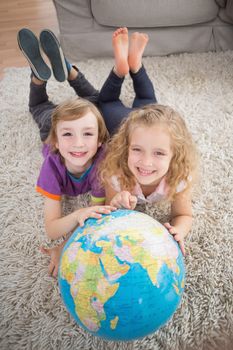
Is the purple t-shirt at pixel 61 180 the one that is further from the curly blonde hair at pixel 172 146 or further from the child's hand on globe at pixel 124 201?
the child's hand on globe at pixel 124 201

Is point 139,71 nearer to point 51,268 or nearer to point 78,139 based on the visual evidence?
point 78,139

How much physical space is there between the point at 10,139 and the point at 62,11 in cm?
101

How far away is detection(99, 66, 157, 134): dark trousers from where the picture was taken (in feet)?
5.51

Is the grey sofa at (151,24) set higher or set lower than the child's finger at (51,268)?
higher

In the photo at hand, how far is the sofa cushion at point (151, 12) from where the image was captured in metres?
2.09

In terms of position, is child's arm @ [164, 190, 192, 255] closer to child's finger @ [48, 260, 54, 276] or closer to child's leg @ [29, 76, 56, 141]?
child's finger @ [48, 260, 54, 276]

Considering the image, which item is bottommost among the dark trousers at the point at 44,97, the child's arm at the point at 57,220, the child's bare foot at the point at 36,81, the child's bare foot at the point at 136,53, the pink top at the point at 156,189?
the child's arm at the point at 57,220

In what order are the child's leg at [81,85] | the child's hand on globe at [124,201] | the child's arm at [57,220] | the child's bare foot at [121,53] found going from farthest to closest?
the child's leg at [81,85]
the child's bare foot at [121,53]
the child's arm at [57,220]
the child's hand on globe at [124,201]

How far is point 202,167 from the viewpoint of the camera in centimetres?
169

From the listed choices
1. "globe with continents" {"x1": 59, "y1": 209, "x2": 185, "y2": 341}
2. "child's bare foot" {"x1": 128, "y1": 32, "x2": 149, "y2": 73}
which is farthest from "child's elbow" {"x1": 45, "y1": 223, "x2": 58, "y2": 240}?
"child's bare foot" {"x1": 128, "y1": 32, "x2": 149, "y2": 73}

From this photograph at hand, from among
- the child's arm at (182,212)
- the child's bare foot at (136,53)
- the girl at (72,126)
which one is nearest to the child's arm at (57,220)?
the girl at (72,126)

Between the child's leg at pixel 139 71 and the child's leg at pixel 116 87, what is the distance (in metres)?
0.05

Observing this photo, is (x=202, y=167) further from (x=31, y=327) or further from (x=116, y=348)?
(x=31, y=327)

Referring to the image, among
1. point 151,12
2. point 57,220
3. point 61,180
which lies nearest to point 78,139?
point 61,180
